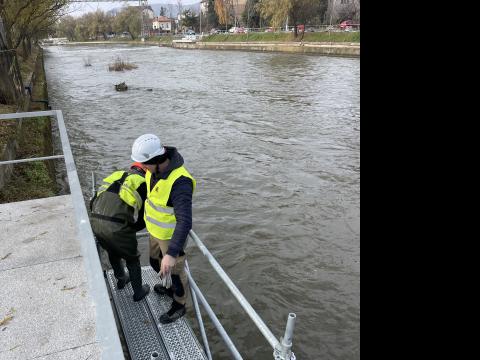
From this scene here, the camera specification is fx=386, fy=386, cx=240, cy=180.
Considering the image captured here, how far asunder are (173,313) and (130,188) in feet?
4.19

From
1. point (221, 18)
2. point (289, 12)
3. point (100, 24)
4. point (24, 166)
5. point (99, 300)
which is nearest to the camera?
point (99, 300)

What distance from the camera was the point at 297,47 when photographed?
4691 cm

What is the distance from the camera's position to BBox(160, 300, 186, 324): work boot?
366 centimetres

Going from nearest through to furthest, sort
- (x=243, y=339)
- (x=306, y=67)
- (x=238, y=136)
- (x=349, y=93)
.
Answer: (x=243, y=339) → (x=238, y=136) → (x=349, y=93) → (x=306, y=67)

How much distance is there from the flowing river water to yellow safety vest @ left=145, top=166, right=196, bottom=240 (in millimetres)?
2161

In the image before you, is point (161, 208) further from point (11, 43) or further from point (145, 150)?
point (11, 43)

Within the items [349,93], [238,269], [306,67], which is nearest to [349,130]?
[349,93]

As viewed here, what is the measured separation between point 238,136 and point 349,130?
4.15m

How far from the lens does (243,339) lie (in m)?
4.99

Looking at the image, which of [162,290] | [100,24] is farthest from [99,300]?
[100,24]

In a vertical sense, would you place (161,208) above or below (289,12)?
below

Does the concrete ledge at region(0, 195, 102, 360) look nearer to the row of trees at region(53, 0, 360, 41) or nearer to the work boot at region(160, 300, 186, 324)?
the work boot at region(160, 300, 186, 324)

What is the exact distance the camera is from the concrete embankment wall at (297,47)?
4041 centimetres
